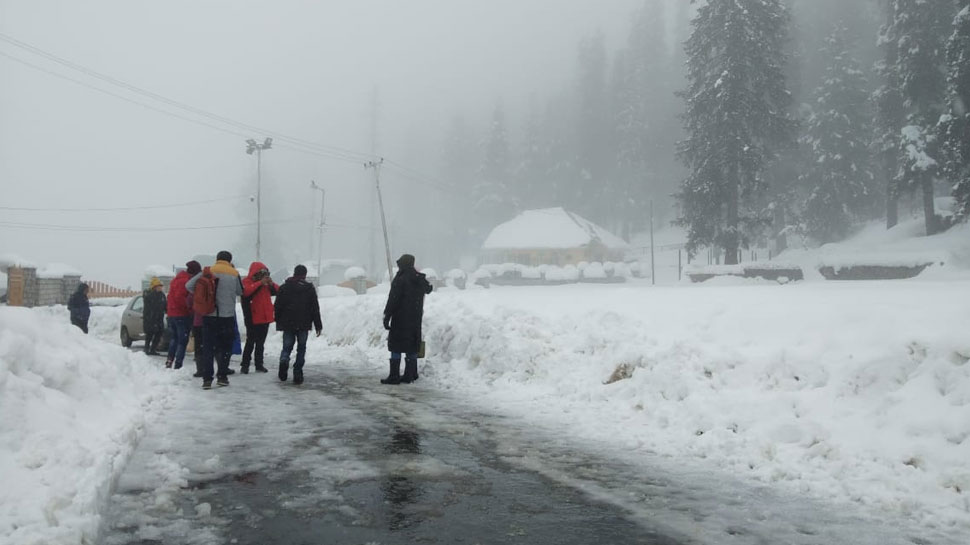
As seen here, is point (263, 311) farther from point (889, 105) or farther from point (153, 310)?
point (889, 105)

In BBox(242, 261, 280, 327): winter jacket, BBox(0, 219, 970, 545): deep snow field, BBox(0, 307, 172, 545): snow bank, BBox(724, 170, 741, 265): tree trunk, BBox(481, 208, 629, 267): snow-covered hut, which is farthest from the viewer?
BBox(481, 208, 629, 267): snow-covered hut

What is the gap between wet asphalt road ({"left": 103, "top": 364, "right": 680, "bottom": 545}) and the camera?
11.6 ft

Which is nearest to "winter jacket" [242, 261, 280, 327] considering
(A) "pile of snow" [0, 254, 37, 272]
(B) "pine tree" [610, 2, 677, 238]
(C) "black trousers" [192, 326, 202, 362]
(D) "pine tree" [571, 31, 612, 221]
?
(C) "black trousers" [192, 326, 202, 362]

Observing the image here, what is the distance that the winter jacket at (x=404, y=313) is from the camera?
984 cm

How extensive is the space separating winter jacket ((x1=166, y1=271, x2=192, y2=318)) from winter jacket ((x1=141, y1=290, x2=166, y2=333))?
4169 millimetres

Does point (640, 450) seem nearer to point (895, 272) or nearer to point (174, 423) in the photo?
point (174, 423)

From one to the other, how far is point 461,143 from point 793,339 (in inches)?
3282

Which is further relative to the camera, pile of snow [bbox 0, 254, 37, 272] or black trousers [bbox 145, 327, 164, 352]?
pile of snow [bbox 0, 254, 37, 272]

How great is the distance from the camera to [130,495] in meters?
4.14

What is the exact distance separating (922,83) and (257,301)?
39474mm

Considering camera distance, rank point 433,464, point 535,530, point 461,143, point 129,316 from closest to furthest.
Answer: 1. point 535,530
2. point 433,464
3. point 129,316
4. point 461,143

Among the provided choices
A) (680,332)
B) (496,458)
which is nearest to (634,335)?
(680,332)

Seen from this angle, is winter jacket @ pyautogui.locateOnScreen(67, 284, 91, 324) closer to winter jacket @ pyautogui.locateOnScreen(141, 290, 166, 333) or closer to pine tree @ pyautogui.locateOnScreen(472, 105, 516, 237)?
winter jacket @ pyautogui.locateOnScreen(141, 290, 166, 333)

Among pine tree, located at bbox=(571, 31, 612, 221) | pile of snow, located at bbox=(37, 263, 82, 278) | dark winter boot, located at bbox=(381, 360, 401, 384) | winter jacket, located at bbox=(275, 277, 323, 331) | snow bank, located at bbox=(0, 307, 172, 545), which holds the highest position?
pine tree, located at bbox=(571, 31, 612, 221)
